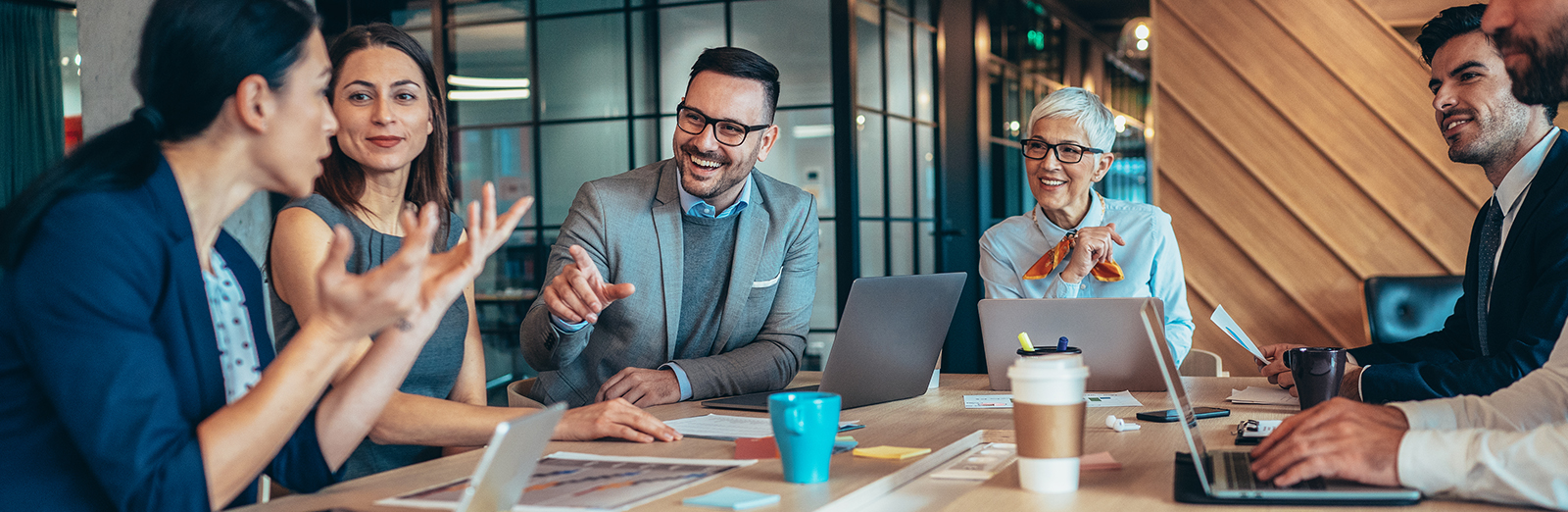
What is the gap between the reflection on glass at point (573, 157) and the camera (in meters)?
4.86

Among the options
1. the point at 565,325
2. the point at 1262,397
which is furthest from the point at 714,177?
the point at 1262,397

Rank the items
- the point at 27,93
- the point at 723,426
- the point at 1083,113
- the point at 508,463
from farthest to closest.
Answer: the point at 27,93 → the point at 1083,113 → the point at 723,426 → the point at 508,463

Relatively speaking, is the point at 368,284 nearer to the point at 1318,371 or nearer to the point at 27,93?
the point at 1318,371

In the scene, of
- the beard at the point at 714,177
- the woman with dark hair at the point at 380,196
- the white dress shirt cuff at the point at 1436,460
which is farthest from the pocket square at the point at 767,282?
the white dress shirt cuff at the point at 1436,460

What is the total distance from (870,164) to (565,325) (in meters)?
3.22

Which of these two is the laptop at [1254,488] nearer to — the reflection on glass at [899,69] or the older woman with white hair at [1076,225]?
the older woman with white hair at [1076,225]

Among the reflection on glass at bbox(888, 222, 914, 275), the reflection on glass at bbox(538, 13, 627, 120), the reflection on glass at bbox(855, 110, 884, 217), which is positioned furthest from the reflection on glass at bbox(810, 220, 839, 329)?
the reflection on glass at bbox(538, 13, 627, 120)

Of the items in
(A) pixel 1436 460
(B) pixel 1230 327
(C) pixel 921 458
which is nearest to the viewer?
(A) pixel 1436 460

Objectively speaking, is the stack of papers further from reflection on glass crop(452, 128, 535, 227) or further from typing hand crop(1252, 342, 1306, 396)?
reflection on glass crop(452, 128, 535, 227)

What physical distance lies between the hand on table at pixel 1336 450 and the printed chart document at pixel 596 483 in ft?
1.93

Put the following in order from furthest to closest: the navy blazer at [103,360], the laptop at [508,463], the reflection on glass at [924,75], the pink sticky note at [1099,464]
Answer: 1. the reflection on glass at [924,75]
2. the pink sticky note at [1099,464]
3. the navy blazer at [103,360]
4. the laptop at [508,463]

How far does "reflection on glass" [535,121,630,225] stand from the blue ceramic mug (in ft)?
12.7

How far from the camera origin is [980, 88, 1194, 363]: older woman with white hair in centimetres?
259

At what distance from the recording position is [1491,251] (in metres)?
1.96
